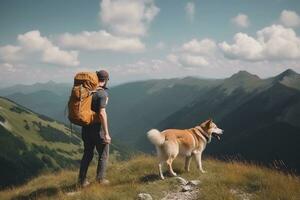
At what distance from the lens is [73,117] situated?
9.34 m

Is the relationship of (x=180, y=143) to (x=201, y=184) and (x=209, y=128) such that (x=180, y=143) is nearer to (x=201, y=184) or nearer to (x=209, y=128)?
(x=209, y=128)

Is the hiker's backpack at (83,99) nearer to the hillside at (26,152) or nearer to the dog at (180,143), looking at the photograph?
the dog at (180,143)

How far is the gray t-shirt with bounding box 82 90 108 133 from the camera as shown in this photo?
31.6ft

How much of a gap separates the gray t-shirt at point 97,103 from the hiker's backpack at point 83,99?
117mm

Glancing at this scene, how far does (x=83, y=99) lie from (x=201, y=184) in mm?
4108

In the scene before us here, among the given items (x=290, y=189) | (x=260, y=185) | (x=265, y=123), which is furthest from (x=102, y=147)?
(x=265, y=123)

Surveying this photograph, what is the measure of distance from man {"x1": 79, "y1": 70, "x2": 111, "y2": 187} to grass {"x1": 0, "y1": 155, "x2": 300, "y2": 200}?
0.55 meters

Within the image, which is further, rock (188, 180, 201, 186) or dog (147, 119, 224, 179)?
dog (147, 119, 224, 179)

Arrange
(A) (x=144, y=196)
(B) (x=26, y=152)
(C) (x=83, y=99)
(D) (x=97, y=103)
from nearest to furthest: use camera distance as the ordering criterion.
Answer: (A) (x=144, y=196) < (C) (x=83, y=99) < (D) (x=97, y=103) < (B) (x=26, y=152)

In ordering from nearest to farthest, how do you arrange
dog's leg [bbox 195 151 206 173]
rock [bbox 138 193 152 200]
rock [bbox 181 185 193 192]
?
rock [bbox 138 193 152 200], rock [bbox 181 185 193 192], dog's leg [bbox 195 151 206 173]

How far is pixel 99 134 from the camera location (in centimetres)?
987

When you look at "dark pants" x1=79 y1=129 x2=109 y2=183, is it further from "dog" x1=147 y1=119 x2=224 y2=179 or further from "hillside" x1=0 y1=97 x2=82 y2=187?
"hillside" x1=0 y1=97 x2=82 y2=187

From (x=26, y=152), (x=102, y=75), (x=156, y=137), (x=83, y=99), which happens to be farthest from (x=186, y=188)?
(x=26, y=152)

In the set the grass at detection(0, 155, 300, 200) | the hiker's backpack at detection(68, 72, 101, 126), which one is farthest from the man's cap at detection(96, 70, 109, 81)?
the grass at detection(0, 155, 300, 200)
